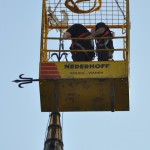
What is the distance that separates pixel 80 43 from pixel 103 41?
622 mm

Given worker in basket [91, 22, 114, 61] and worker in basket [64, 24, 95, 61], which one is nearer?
worker in basket [91, 22, 114, 61]

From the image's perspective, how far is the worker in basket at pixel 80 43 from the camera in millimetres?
25812

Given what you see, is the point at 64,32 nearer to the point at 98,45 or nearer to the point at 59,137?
the point at 98,45

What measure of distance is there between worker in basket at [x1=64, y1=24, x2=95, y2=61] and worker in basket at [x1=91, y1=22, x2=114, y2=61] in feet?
0.66

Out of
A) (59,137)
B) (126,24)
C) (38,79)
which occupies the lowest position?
(59,137)

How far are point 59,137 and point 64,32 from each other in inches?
156

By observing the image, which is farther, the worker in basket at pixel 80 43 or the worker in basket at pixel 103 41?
the worker in basket at pixel 80 43

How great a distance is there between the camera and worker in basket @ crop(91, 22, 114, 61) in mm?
25688

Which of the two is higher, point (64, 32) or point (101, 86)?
point (64, 32)

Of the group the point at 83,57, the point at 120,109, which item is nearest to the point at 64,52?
the point at 83,57

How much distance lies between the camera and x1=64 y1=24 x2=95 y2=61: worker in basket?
25812 millimetres

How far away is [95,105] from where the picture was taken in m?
25.9

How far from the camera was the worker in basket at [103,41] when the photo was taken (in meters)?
25.7

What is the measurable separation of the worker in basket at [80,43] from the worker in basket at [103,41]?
200mm
